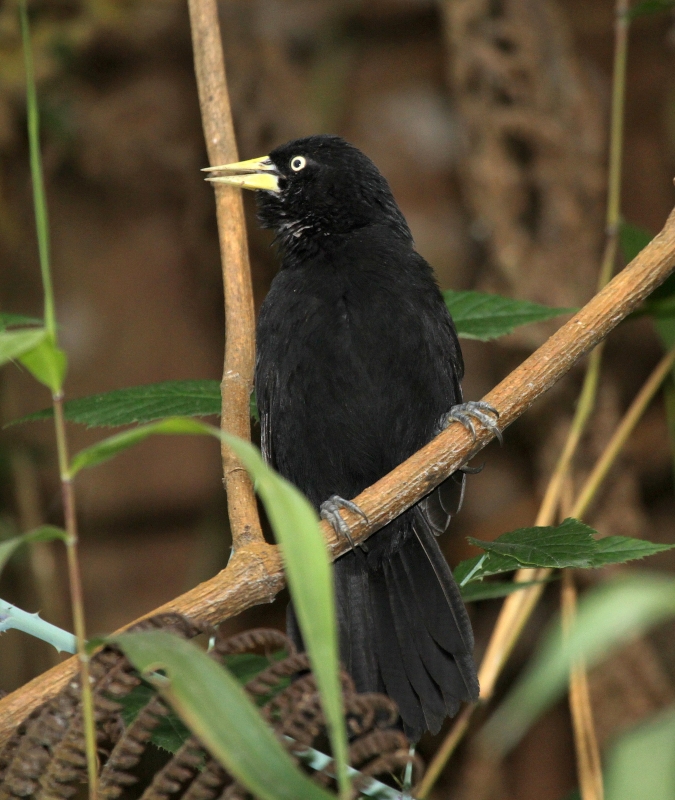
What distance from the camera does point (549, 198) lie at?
164 inches

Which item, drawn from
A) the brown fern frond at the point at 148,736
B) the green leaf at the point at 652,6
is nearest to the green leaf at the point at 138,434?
the brown fern frond at the point at 148,736

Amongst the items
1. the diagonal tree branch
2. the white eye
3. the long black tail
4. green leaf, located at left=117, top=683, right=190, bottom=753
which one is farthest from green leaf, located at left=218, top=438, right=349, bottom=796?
the white eye

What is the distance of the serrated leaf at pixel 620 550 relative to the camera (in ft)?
5.86

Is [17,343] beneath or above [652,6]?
beneath

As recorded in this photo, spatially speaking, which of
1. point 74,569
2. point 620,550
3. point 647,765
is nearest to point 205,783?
point 74,569

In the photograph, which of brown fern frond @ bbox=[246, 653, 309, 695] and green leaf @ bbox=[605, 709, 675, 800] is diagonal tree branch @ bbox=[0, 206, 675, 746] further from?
green leaf @ bbox=[605, 709, 675, 800]

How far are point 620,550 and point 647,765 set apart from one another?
1.24m

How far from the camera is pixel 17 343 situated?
942 mm

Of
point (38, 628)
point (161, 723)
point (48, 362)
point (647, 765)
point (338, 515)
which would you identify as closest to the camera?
point (647, 765)

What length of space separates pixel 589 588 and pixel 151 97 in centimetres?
402

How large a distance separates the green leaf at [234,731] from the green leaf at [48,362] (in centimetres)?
33

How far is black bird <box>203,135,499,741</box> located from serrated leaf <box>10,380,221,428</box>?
0.51 m

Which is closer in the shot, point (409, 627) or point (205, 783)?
point (205, 783)

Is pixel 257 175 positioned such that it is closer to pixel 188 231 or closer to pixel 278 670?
pixel 278 670
